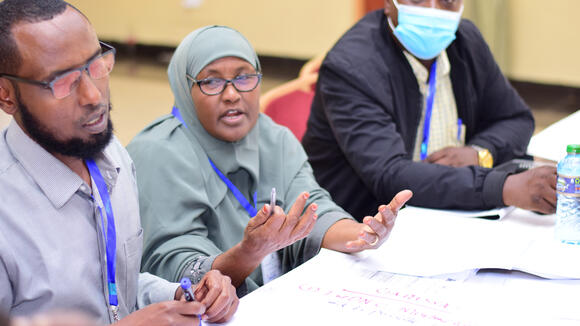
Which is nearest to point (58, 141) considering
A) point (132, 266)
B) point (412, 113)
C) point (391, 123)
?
point (132, 266)

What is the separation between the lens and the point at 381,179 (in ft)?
7.19

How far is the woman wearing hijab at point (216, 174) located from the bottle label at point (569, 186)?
511 millimetres

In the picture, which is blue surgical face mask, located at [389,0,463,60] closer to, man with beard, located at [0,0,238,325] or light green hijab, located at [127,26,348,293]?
light green hijab, located at [127,26,348,293]

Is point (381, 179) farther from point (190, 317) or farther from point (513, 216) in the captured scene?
point (190, 317)

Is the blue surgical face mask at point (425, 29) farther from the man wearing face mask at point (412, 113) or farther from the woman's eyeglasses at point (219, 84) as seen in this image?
the woman's eyeglasses at point (219, 84)

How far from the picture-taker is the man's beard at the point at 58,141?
132 centimetres

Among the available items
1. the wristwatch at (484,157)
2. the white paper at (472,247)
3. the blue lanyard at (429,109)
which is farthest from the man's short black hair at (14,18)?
the wristwatch at (484,157)

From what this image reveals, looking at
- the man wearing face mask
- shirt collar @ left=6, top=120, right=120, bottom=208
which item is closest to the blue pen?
shirt collar @ left=6, top=120, right=120, bottom=208

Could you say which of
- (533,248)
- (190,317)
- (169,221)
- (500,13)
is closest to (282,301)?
(190,317)

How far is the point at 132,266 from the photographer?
4.99ft

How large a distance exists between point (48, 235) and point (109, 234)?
141 millimetres

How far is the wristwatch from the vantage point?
2.39 m

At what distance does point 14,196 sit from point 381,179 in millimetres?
1225

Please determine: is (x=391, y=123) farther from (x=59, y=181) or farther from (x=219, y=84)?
(x=59, y=181)
